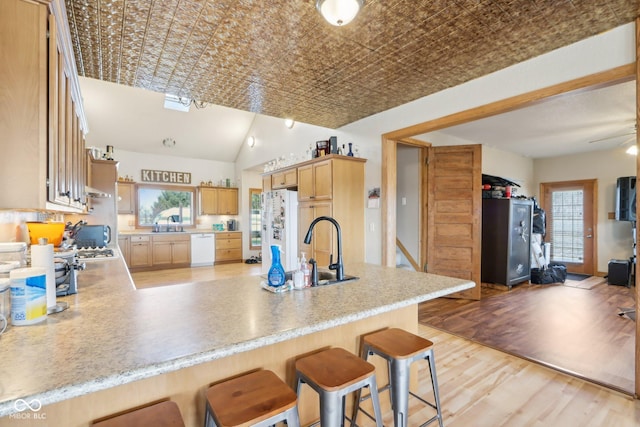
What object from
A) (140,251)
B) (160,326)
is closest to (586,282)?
(160,326)

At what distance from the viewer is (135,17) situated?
6.14 ft

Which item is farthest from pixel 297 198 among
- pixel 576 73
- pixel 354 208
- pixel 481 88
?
pixel 576 73

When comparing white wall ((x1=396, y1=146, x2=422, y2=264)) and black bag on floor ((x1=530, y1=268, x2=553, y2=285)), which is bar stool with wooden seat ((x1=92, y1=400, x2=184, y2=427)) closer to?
white wall ((x1=396, y1=146, x2=422, y2=264))

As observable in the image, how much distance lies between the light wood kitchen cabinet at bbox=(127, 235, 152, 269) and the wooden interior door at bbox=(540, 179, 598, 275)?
8.90m

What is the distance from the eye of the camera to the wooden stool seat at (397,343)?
146cm

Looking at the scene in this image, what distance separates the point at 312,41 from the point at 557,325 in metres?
3.84

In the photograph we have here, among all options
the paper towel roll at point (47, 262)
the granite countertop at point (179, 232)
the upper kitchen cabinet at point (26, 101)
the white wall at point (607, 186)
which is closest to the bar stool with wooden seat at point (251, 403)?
the paper towel roll at point (47, 262)

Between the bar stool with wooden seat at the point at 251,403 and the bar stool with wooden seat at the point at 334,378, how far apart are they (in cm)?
15

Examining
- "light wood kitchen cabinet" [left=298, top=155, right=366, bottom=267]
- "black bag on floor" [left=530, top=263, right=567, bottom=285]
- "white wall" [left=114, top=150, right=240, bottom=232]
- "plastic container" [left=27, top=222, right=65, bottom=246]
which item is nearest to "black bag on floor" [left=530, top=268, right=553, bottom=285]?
"black bag on floor" [left=530, top=263, right=567, bottom=285]

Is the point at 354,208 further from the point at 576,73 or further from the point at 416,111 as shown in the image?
the point at 576,73

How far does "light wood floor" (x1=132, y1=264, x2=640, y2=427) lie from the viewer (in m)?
1.84

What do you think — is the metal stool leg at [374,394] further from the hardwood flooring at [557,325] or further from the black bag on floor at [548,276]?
the black bag on floor at [548,276]

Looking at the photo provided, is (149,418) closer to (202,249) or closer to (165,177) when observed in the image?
(202,249)

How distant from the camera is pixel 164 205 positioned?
734 cm
